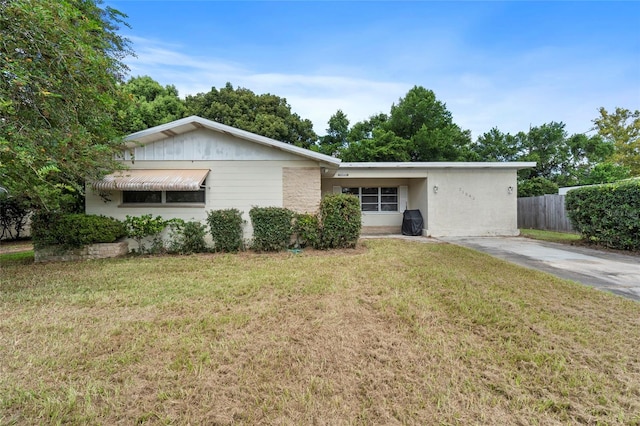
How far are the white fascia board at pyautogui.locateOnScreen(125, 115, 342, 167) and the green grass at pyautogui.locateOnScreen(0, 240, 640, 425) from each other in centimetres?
552

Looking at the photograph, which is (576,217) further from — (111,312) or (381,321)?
(111,312)

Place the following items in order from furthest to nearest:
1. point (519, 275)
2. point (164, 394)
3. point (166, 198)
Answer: point (166, 198), point (519, 275), point (164, 394)

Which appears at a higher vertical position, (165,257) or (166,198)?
(166,198)

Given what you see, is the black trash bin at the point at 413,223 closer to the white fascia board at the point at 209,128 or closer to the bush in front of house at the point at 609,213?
the bush in front of house at the point at 609,213

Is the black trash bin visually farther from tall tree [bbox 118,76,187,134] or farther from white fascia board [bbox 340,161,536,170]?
tall tree [bbox 118,76,187,134]

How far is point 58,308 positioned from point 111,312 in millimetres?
1005

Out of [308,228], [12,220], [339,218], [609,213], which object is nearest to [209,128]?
[308,228]

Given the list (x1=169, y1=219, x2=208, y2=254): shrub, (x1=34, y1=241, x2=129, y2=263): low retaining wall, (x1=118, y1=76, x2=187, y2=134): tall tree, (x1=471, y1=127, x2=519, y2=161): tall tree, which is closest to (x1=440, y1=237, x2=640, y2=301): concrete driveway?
(x1=169, y1=219, x2=208, y2=254): shrub

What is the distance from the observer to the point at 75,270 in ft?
23.2

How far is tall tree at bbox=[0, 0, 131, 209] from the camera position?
514cm

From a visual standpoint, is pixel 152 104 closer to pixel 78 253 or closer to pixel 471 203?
pixel 78 253

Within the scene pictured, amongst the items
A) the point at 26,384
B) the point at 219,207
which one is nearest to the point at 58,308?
the point at 26,384

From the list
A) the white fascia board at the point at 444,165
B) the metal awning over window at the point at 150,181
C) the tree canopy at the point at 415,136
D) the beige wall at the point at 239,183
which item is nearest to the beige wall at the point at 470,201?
the white fascia board at the point at 444,165

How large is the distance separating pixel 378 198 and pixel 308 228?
306 inches
